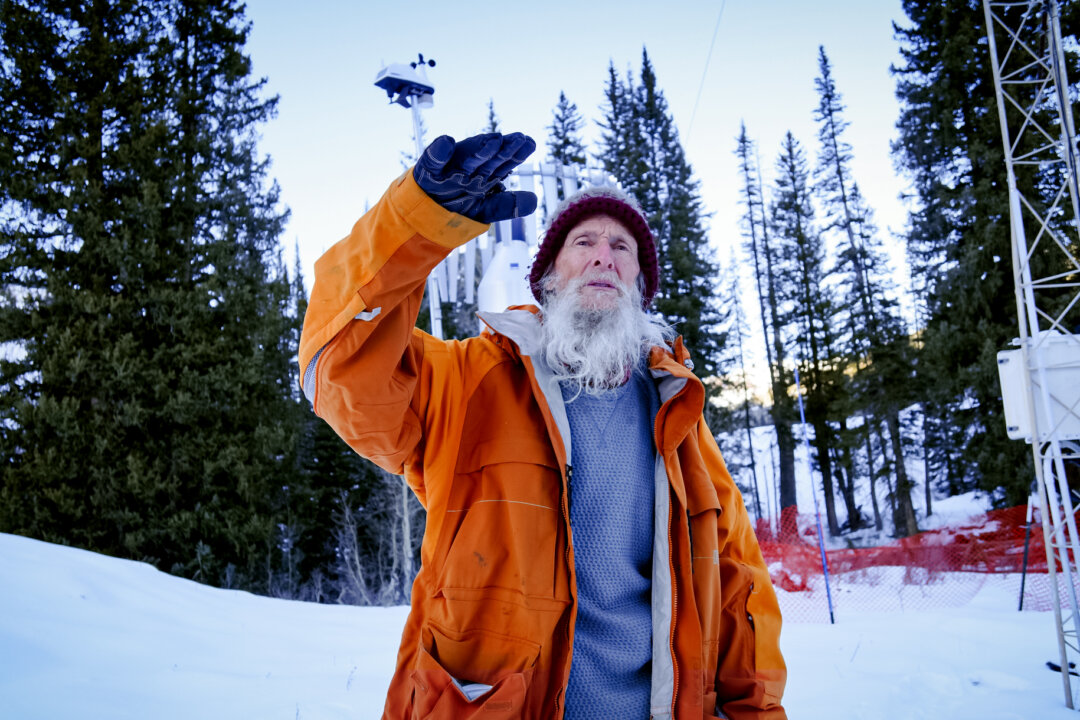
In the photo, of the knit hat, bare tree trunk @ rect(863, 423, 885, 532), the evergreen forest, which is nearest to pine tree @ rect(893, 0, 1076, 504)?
the evergreen forest

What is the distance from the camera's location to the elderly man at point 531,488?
1.36 m

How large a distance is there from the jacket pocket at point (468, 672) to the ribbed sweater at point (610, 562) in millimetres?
217

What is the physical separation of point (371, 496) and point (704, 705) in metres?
22.1

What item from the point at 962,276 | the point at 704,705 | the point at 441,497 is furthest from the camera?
A: the point at 962,276

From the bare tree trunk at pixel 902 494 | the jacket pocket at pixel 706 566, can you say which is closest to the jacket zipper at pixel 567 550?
the jacket pocket at pixel 706 566

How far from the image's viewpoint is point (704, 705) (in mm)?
1732

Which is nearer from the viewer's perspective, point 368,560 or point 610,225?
point 610,225

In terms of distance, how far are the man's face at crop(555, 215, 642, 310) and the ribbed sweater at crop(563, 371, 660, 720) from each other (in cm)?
47

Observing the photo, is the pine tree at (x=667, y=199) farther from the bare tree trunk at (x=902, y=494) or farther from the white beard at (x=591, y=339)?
the white beard at (x=591, y=339)

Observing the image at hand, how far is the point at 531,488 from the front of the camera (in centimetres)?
160

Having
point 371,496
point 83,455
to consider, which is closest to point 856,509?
point 371,496

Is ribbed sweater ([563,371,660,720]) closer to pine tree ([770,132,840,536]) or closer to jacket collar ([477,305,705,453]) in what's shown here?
jacket collar ([477,305,705,453])

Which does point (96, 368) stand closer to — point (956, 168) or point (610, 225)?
point (610, 225)

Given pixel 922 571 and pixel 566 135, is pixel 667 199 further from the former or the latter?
pixel 922 571
